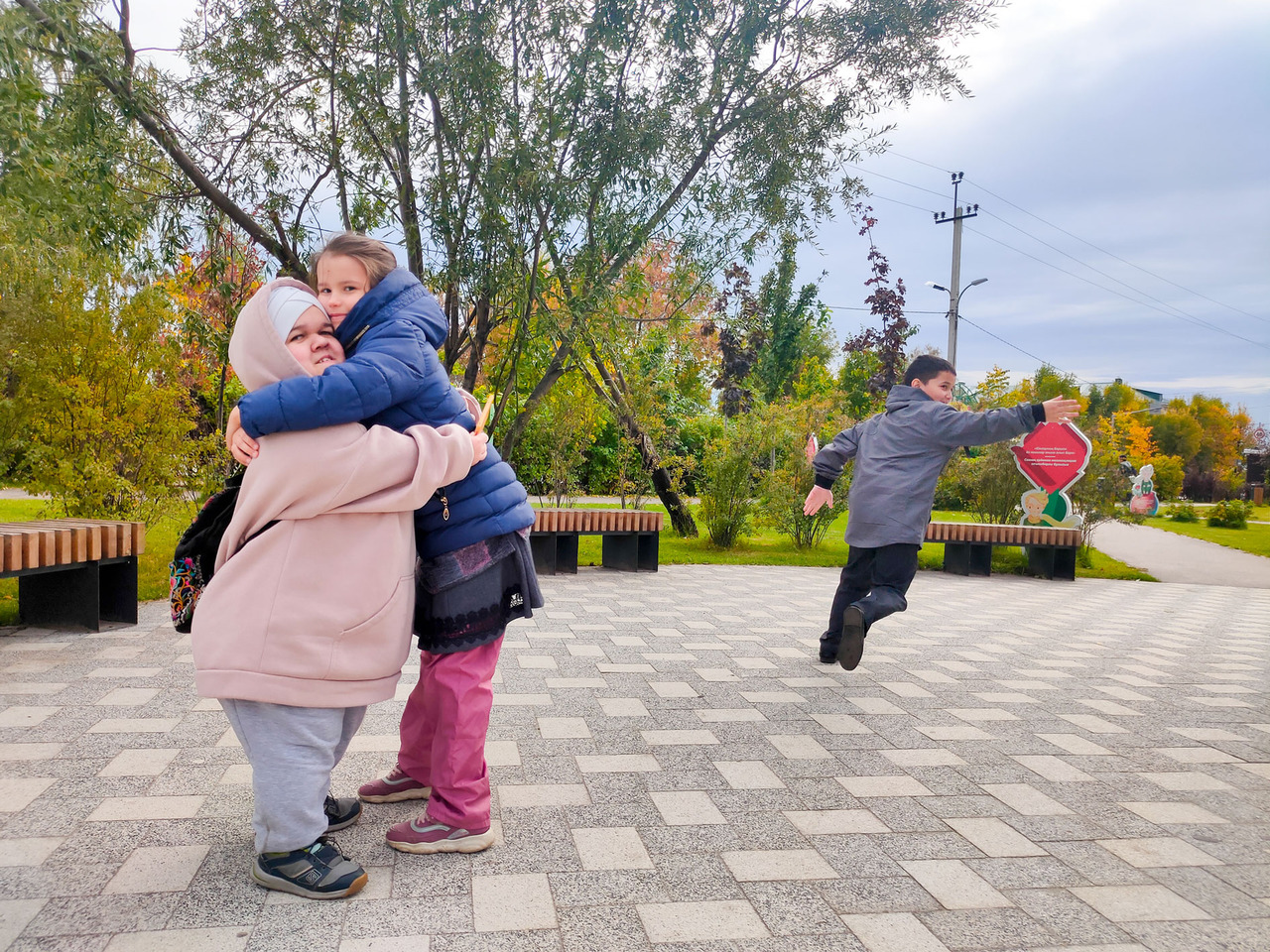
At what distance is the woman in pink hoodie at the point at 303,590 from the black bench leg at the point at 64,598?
3852 mm

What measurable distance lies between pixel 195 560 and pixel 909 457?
3.69 meters

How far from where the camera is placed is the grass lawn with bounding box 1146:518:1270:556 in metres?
18.7

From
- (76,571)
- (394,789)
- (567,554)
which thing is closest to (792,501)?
(567,554)

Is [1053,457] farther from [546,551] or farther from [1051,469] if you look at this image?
[546,551]

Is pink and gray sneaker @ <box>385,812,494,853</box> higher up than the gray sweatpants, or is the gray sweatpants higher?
the gray sweatpants

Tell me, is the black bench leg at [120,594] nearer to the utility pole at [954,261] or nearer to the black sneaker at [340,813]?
the black sneaker at [340,813]

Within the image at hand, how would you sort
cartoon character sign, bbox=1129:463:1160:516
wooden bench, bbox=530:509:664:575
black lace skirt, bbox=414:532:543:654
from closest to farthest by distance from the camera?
1. black lace skirt, bbox=414:532:543:654
2. wooden bench, bbox=530:509:664:575
3. cartoon character sign, bbox=1129:463:1160:516

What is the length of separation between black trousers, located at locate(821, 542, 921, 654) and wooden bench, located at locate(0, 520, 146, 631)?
4493mm

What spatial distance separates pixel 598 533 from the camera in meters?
9.41

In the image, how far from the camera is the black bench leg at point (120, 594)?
5652mm

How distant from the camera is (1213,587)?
37.1 feet

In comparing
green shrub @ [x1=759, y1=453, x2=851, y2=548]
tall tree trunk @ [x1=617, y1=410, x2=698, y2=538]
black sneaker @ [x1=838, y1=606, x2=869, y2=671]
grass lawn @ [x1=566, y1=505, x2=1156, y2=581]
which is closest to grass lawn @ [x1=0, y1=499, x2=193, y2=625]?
grass lawn @ [x1=566, y1=505, x2=1156, y2=581]

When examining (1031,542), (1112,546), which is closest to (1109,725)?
(1031,542)

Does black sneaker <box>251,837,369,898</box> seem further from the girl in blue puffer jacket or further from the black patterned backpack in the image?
the black patterned backpack
